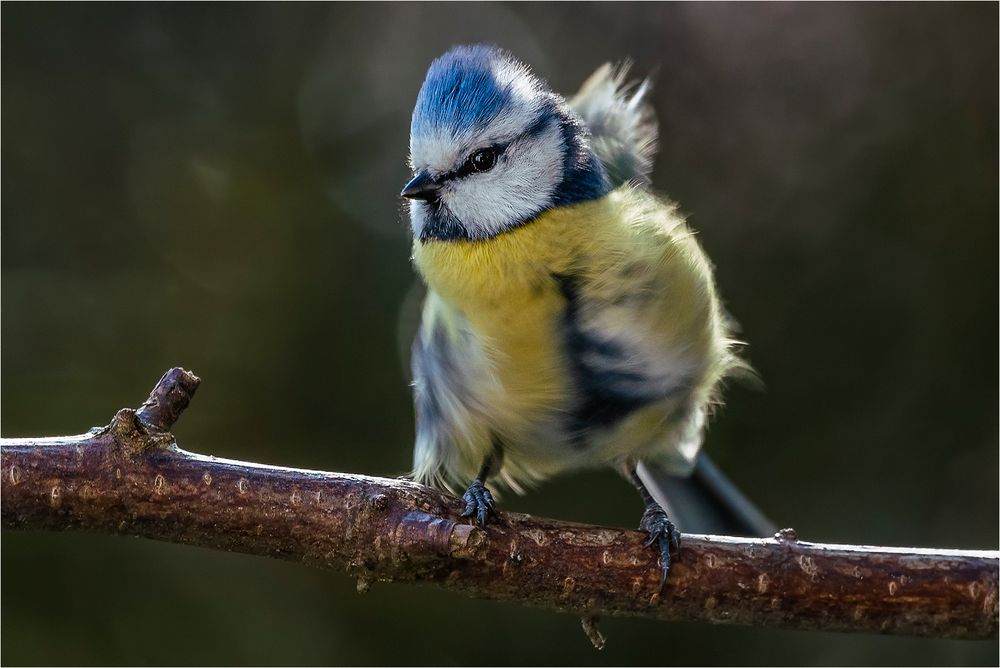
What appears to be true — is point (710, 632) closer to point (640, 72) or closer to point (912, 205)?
point (912, 205)

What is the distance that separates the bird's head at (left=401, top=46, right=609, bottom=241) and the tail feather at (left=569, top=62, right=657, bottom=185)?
23 cm

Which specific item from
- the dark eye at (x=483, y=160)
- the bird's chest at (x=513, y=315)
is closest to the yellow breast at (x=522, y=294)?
→ the bird's chest at (x=513, y=315)

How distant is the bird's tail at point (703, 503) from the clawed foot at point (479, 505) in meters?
0.43

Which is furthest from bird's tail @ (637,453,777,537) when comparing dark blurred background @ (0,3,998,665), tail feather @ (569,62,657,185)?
tail feather @ (569,62,657,185)

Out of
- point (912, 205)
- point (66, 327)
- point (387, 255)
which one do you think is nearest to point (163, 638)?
point (66, 327)

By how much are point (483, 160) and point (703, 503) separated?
670mm

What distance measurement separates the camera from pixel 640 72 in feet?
6.89

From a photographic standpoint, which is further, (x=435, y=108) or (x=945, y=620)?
(x=435, y=108)

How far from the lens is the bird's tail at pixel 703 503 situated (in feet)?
5.14

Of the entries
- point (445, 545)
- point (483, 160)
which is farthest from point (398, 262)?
point (445, 545)

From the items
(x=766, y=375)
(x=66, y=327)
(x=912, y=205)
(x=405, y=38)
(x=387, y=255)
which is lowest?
(x=766, y=375)

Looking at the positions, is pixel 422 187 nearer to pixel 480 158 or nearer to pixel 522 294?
pixel 480 158

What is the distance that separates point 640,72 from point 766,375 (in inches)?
27.0

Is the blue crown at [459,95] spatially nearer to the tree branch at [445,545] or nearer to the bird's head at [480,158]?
the bird's head at [480,158]
